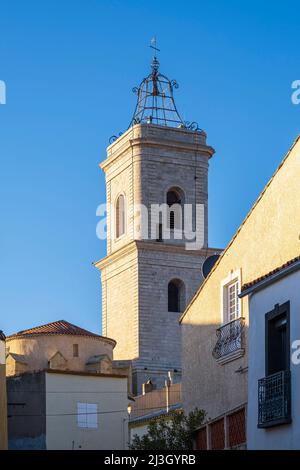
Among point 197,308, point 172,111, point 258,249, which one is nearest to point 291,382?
point 258,249

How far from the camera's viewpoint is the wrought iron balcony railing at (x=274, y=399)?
67.9 feet

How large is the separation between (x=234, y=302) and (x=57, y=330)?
36560 mm

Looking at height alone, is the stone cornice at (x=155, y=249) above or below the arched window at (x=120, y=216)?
below

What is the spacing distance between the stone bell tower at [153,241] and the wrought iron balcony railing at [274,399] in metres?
53.9

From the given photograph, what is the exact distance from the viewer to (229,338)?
→ 27984mm

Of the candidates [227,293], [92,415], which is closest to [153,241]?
[92,415]

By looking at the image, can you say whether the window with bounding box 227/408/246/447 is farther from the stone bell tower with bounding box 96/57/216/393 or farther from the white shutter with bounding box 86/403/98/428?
the stone bell tower with bounding box 96/57/216/393

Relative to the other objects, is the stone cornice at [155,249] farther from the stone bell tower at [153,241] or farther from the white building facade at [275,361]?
the white building facade at [275,361]

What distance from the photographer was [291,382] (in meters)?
20.7

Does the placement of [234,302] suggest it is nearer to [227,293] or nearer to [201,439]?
[227,293]

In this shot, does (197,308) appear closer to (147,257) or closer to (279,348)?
(279,348)

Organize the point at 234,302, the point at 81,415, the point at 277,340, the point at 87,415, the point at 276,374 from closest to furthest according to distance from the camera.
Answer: the point at 276,374, the point at 277,340, the point at 234,302, the point at 81,415, the point at 87,415

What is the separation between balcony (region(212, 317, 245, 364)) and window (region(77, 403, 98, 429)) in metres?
21.1

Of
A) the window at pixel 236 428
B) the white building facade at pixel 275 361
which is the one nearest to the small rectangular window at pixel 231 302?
the window at pixel 236 428
